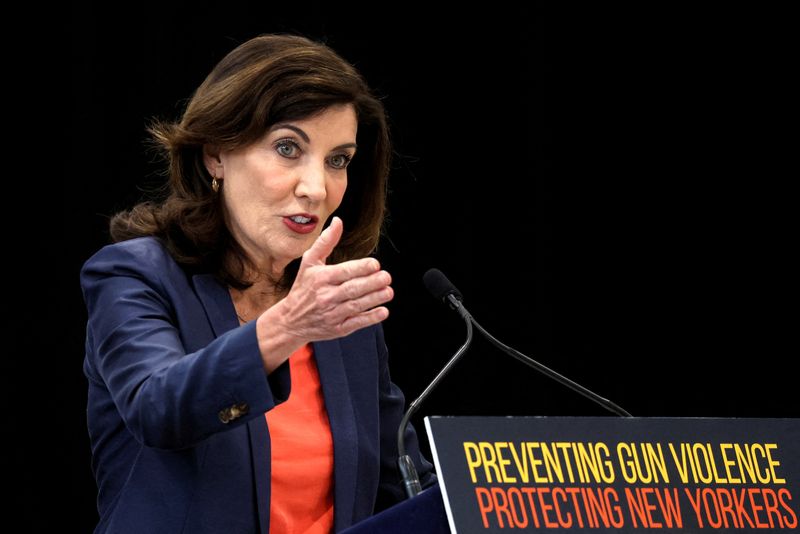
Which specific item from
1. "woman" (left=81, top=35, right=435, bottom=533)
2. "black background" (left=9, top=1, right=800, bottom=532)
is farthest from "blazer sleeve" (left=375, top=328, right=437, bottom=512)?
"black background" (left=9, top=1, right=800, bottom=532)

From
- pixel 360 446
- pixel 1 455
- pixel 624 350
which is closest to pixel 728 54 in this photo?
pixel 624 350

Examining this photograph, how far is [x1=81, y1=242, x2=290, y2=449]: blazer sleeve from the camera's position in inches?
50.8

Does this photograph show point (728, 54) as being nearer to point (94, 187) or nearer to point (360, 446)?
point (94, 187)

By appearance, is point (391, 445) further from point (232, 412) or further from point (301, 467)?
point (232, 412)

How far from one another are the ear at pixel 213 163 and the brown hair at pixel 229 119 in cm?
1

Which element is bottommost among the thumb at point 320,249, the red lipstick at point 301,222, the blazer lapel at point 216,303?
the blazer lapel at point 216,303

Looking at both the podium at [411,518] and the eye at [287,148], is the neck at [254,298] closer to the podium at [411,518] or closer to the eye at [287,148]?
the eye at [287,148]

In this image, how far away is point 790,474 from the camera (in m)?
1.34

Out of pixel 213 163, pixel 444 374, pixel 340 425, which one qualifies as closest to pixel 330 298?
pixel 444 374

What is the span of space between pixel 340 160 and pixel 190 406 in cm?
63

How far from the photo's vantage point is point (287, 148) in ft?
5.70

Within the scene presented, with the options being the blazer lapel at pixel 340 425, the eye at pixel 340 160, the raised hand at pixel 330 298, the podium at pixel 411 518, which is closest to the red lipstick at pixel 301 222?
the eye at pixel 340 160

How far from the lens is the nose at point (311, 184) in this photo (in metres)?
1.71

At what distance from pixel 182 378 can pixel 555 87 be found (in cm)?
226
